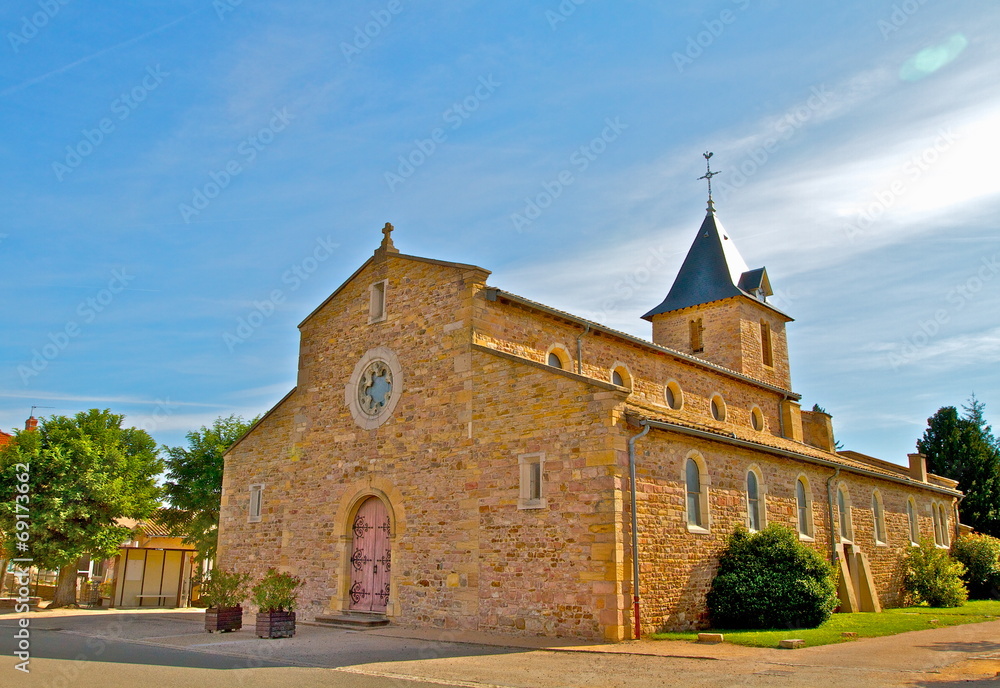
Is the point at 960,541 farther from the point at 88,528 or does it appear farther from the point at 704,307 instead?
the point at 88,528

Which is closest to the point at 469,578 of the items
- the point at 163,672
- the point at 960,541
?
the point at 163,672

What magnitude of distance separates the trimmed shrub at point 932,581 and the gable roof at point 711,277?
11853mm

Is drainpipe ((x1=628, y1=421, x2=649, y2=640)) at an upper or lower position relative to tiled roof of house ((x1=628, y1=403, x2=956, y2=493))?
lower

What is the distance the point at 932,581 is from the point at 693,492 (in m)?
13.1

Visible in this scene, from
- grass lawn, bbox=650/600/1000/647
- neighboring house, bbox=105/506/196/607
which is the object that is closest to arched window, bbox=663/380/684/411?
grass lawn, bbox=650/600/1000/647

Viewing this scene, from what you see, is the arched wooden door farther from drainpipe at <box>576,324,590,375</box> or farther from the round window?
drainpipe at <box>576,324,590,375</box>

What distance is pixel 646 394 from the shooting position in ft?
71.2

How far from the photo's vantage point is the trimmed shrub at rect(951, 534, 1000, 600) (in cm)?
2859

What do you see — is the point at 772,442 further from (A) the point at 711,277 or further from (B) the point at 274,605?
(B) the point at 274,605

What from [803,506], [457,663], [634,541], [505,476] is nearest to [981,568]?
[803,506]

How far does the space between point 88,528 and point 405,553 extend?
13.7 m

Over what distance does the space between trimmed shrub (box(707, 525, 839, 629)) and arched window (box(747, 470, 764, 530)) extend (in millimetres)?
1270

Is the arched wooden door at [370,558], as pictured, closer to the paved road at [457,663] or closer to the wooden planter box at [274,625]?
the paved road at [457,663]

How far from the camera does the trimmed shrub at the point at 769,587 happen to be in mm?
16562
